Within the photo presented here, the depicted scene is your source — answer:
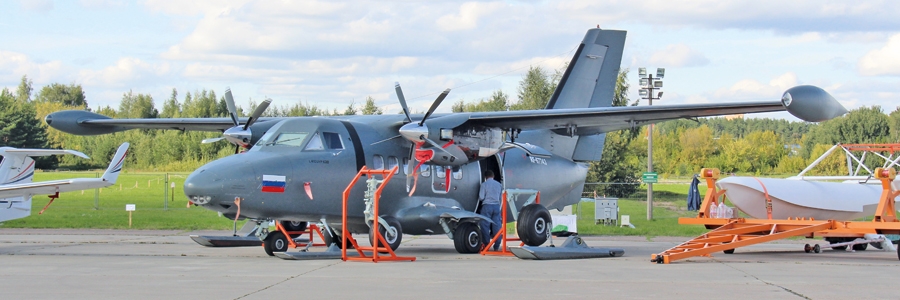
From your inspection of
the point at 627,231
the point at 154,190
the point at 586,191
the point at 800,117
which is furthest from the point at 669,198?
the point at 800,117

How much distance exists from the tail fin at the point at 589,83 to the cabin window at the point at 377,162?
5657mm

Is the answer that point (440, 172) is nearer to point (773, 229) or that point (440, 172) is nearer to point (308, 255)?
point (308, 255)

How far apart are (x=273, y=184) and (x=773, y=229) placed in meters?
8.98

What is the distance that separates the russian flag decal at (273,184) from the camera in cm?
1478

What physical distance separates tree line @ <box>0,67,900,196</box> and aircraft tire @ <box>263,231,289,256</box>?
31451 mm

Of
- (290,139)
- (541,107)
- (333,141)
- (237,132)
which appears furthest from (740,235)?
(541,107)

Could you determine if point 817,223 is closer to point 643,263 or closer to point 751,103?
point 751,103

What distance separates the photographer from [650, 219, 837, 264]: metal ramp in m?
14.9

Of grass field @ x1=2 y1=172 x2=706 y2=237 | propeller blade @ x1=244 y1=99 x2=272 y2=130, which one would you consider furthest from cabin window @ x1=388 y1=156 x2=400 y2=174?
grass field @ x1=2 y1=172 x2=706 y2=237

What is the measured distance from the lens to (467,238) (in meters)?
17.2

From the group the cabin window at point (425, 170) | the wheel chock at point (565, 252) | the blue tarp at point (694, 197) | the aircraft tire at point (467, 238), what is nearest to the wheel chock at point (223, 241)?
the cabin window at point (425, 170)

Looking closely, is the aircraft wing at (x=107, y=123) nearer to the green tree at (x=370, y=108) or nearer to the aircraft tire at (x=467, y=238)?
the aircraft tire at (x=467, y=238)

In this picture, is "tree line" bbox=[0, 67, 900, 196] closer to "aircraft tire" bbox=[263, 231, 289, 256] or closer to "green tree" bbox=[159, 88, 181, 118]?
"green tree" bbox=[159, 88, 181, 118]

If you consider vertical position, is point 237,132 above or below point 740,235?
above
